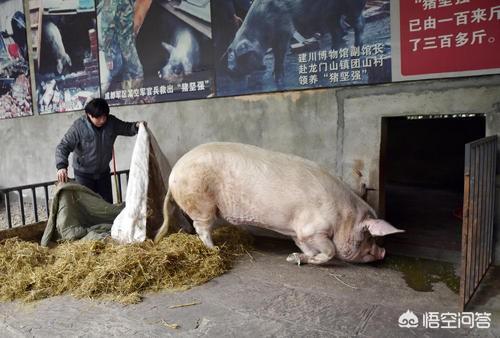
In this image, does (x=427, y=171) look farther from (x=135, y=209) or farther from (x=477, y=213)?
(x=135, y=209)

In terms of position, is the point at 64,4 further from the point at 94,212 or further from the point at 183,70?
the point at 94,212

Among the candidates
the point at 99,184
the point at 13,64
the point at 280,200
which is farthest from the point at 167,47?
the point at 13,64

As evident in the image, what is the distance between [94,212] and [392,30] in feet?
11.2

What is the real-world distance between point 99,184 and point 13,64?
13.9 feet

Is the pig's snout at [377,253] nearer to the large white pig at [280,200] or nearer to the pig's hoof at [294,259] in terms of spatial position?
the large white pig at [280,200]

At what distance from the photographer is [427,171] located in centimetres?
744

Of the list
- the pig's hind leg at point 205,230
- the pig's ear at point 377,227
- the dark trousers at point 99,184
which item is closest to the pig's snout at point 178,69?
the dark trousers at point 99,184

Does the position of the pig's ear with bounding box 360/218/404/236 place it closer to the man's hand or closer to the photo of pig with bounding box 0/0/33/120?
the man's hand

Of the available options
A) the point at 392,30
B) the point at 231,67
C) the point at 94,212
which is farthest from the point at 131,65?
the point at 392,30

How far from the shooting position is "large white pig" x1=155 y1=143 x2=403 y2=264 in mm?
3508

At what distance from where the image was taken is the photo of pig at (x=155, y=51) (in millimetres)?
5086

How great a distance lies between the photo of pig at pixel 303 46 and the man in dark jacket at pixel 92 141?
1.28 meters

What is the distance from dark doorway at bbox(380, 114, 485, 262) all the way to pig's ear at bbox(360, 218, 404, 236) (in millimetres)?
1319

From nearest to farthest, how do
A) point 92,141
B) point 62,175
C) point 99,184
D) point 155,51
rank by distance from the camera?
point 62,175 → point 92,141 → point 99,184 → point 155,51
